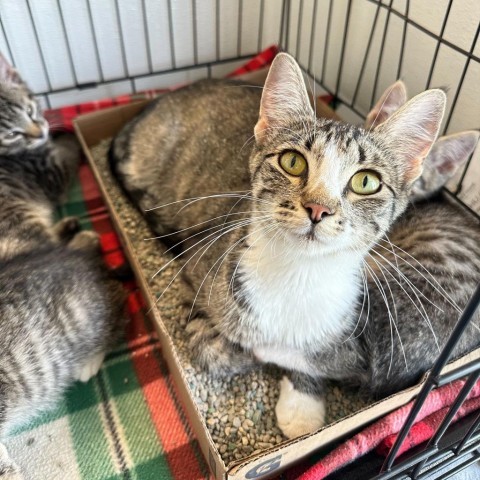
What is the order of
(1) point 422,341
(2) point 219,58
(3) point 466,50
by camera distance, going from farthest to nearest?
(2) point 219,58 < (3) point 466,50 < (1) point 422,341

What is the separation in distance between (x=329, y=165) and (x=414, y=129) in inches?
8.7

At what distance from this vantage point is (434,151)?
142 cm

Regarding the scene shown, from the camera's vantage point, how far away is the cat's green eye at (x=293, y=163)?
998 millimetres

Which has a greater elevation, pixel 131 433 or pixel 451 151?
pixel 451 151

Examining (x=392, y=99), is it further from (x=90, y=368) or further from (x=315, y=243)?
(x=90, y=368)

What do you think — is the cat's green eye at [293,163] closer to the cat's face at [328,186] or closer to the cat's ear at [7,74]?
the cat's face at [328,186]

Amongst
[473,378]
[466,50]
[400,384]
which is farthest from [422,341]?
[466,50]

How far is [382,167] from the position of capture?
101cm

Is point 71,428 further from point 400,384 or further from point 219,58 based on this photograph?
point 219,58

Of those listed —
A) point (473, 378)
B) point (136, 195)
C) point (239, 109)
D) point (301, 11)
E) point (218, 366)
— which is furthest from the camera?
point (301, 11)

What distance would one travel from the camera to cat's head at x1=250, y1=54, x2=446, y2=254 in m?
0.92

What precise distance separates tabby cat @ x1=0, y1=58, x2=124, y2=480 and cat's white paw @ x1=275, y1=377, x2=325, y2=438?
541mm

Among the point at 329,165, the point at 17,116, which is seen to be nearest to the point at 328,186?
the point at 329,165

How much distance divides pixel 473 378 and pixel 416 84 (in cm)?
115
